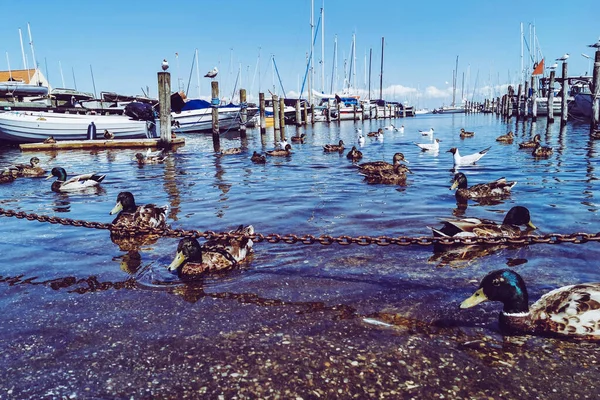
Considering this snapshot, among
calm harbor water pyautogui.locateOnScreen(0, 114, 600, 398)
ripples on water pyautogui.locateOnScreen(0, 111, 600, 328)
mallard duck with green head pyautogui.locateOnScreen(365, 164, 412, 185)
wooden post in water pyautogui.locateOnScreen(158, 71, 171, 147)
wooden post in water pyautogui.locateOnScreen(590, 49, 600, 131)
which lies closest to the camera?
calm harbor water pyautogui.locateOnScreen(0, 114, 600, 398)

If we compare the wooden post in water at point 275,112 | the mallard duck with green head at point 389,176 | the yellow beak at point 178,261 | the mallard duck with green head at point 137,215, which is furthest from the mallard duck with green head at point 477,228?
the wooden post in water at point 275,112

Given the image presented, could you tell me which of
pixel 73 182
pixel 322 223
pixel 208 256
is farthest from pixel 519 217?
pixel 73 182

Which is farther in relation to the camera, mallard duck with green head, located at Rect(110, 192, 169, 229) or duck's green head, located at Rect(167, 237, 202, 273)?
mallard duck with green head, located at Rect(110, 192, 169, 229)

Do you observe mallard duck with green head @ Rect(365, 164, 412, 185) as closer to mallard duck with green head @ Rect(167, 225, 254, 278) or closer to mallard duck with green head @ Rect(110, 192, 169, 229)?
mallard duck with green head @ Rect(110, 192, 169, 229)

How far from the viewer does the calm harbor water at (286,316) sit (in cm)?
320

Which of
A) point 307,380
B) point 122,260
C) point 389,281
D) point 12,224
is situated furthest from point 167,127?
point 307,380

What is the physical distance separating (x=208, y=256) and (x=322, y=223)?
2782 mm

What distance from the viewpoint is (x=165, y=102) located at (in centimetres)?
2192

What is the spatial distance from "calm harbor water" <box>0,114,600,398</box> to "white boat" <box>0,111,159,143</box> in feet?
64.2

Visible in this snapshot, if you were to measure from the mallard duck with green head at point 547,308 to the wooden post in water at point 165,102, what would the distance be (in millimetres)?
20415

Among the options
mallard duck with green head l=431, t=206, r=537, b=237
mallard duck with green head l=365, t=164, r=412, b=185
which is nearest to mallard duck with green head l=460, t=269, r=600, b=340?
mallard duck with green head l=431, t=206, r=537, b=237

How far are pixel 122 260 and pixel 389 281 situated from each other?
11.4ft

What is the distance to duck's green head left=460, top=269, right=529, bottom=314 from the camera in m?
3.78

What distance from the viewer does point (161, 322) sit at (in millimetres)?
4152
